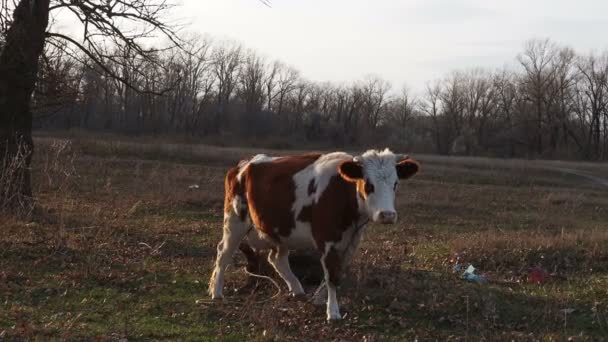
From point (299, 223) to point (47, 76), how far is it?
1059cm

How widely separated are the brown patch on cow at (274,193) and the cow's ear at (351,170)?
0.93 metres

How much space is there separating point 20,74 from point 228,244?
8.82 metres

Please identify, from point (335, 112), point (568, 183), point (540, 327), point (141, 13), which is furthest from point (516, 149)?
point (540, 327)

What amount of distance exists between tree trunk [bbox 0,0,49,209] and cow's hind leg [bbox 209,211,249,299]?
7.68 meters

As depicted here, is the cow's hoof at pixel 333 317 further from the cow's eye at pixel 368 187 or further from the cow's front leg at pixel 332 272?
the cow's eye at pixel 368 187

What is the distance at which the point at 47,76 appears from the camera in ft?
50.8

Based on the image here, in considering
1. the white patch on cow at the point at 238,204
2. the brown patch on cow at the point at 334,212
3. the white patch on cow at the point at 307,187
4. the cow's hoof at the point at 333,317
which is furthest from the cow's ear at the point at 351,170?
the white patch on cow at the point at 238,204

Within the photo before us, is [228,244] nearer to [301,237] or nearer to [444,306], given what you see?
[301,237]

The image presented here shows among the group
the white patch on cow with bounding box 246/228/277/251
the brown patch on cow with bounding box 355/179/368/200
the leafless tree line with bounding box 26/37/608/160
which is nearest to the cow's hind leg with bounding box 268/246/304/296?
the white patch on cow with bounding box 246/228/277/251

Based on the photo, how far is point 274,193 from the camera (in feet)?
25.4

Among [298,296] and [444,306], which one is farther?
[298,296]

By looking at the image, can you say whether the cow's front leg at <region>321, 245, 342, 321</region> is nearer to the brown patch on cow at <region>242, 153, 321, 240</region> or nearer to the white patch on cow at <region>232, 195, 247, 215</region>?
the brown patch on cow at <region>242, 153, 321, 240</region>

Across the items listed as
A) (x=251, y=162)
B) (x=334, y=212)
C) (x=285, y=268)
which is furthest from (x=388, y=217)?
(x=251, y=162)

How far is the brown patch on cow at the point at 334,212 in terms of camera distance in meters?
7.20
